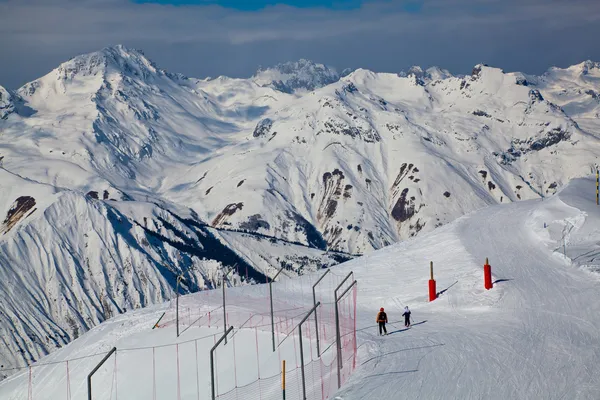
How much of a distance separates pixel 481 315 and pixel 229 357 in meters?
16.8

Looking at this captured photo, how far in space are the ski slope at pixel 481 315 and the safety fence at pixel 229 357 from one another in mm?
790

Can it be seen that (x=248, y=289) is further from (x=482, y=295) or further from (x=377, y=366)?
(x=377, y=366)

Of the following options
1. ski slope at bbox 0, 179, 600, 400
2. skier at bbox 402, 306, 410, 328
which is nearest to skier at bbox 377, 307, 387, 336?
ski slope at bbox 0, 179, 600, 400

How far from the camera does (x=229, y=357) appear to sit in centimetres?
5122

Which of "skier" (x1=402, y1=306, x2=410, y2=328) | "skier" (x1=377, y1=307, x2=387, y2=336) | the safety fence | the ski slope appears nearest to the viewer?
the ski slope

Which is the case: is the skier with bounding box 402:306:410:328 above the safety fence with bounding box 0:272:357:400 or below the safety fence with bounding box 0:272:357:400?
above

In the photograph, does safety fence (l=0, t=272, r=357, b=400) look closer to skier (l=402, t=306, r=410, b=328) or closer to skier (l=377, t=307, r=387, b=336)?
skier (l=377, t=307, r=387, b=336)

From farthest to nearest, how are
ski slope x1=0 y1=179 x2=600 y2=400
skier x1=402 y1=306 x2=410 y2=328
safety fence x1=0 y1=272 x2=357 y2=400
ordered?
1. skier x1=402 y1=306 x2=410 y2=328
2. safety fence x1=0 y1=272 x2=357 y2=400
3. ski slope x1=0 y1=179 x2=600 y2=400

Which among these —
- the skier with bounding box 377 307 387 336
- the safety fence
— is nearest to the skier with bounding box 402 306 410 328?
the skier with bounding box 377 307 387 336

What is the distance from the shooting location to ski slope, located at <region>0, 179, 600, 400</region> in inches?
1446

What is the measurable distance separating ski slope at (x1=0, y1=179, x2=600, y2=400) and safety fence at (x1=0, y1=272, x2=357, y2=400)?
790mm

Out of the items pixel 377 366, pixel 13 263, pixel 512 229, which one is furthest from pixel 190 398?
pixel 13 263

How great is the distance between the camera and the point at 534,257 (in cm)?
6200

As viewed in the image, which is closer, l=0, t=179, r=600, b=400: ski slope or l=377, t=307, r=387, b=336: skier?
l=0, t=179, r=600, b=400: ski slope
